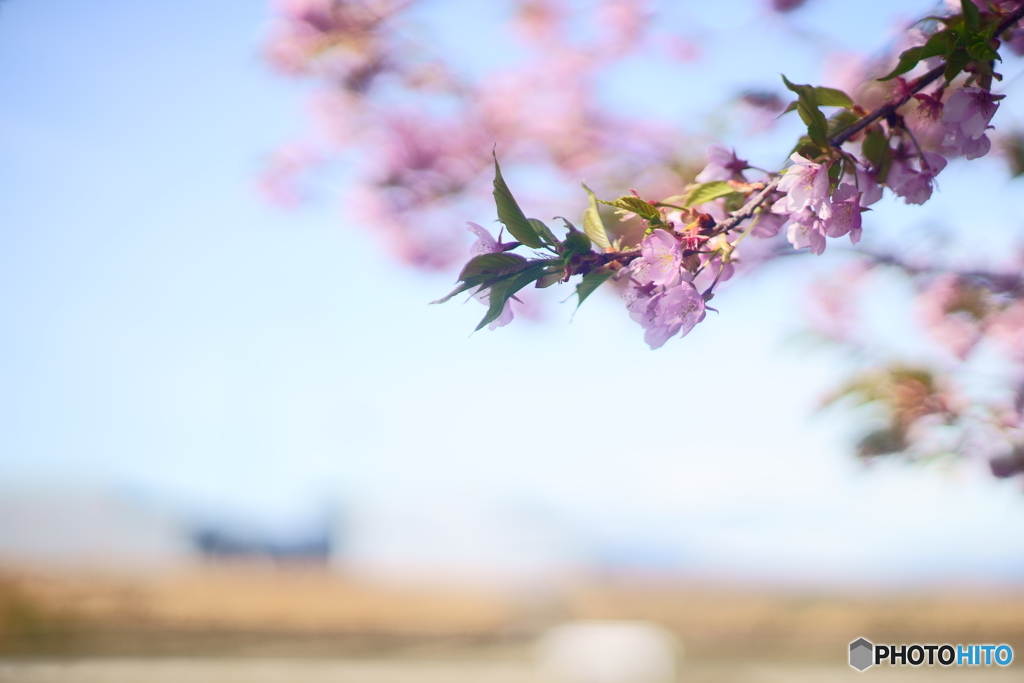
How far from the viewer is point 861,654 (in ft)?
5.68

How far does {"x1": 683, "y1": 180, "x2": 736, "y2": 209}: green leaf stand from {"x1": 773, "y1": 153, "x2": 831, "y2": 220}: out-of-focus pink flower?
55 mm

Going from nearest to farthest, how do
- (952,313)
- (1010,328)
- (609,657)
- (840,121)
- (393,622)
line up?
(840,121) < (1010,328) < (952,313) < (609,657) < (393,622)

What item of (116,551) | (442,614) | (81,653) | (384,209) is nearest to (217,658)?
(81,653)

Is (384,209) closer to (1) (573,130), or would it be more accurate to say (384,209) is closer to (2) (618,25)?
(1) (573,130)

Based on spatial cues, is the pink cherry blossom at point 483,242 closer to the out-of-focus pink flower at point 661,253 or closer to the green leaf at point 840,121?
the out-of-focus pink flower at point 661,253

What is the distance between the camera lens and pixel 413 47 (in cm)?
178

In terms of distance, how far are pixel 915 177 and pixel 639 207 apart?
10.8 inches

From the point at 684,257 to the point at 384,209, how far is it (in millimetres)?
1630

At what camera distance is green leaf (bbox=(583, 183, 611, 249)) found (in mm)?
507

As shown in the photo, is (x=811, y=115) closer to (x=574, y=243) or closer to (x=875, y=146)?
(x=875, y=146)

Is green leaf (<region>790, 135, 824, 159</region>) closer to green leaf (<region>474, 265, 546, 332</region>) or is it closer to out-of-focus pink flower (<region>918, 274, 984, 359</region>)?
green leaf (<region>474, 265, 546, 332</region>)
